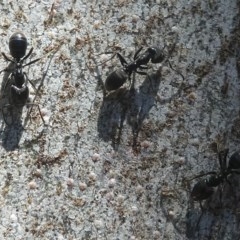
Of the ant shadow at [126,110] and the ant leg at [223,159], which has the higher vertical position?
the ant shadow at [126,110]

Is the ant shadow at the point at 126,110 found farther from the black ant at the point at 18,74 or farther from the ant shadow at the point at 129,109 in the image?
the black ant at the point at 18,74

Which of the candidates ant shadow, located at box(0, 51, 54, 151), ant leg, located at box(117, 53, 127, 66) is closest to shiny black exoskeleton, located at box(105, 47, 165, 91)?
ant leg, located at box(117, 53, 127, 66)

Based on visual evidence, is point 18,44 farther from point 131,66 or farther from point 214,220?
point 214,220

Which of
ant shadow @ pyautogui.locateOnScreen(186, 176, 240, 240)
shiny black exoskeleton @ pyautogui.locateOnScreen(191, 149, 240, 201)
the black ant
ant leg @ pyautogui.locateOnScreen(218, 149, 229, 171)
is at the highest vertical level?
the black ant

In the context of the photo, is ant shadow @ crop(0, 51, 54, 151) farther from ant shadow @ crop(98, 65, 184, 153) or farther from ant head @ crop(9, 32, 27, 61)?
ant shadow @ crop(98, 65, 184, 153)

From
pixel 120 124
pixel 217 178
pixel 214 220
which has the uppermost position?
pixel 120 124

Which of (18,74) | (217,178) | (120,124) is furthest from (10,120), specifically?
(217,178)

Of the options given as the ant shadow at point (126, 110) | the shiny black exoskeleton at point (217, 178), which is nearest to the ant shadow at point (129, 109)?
the ant shadow at point (126, 110)
